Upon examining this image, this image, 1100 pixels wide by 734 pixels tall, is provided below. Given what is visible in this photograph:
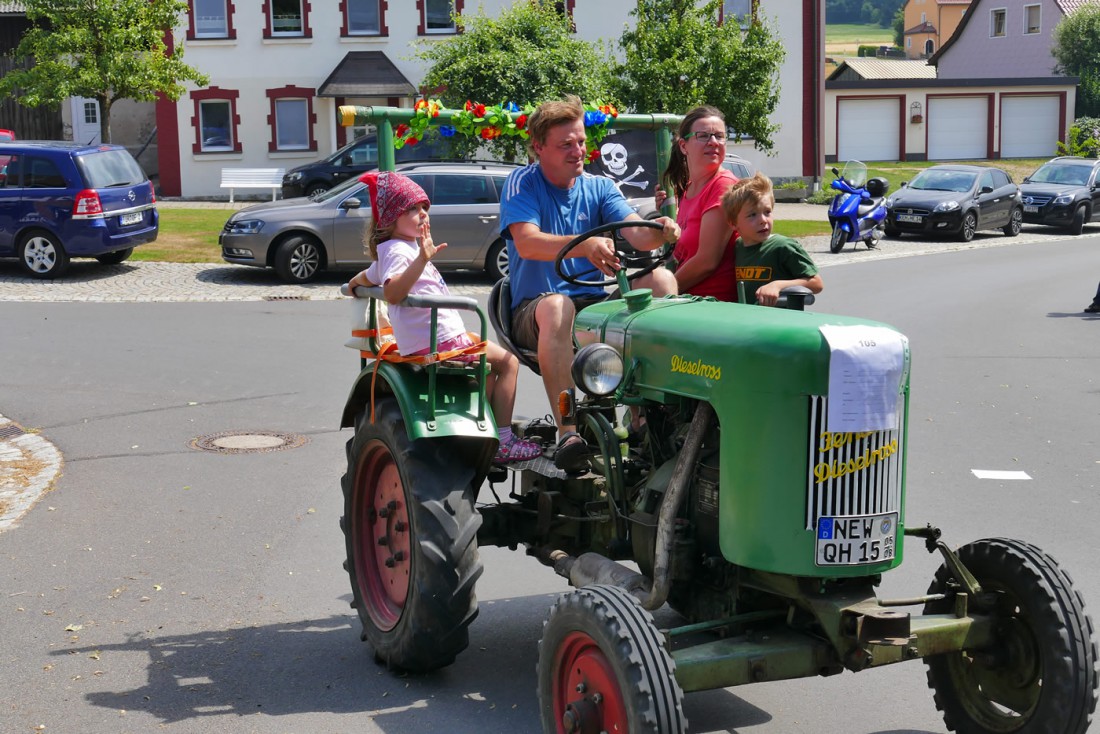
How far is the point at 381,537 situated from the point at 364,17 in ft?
107

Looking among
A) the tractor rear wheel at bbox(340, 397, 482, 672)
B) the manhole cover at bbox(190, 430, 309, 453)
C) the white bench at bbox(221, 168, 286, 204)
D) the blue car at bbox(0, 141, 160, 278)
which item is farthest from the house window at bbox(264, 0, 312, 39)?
the tractor rear wheel at bbox(340, 397, 482, 672)

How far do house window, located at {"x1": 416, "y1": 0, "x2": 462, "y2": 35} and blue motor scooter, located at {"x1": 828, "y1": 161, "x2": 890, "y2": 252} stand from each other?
14887 millimetres

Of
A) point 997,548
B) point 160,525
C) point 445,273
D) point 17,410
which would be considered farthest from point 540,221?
point 445,273

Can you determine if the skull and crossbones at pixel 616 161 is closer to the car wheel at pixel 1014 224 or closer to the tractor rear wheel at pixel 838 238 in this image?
the tractor rear wheel at pixel 838 238

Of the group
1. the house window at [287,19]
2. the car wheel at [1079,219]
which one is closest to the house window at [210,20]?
the house window at [287,19]

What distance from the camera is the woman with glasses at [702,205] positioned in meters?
5.76

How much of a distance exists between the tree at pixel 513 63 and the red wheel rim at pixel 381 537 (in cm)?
2005

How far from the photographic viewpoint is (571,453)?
17.0 ft

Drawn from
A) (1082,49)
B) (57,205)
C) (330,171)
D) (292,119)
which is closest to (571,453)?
(57,205)

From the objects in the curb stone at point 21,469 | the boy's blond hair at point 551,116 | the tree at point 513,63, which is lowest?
the curb stone at point 21,469

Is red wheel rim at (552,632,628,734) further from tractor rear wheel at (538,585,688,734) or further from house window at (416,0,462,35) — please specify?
house window at (416,0,462,35)

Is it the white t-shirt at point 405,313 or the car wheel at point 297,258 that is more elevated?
the white t-shirt at point 405,313

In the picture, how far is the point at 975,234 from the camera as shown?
30297mm

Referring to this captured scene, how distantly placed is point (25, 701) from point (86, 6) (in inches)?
1043
